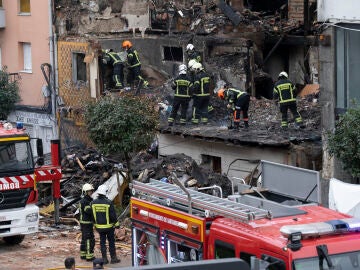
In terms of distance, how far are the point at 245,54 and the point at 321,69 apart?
293 inches

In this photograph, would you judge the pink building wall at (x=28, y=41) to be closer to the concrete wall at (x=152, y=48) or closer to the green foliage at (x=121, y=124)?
the concrete wall at (x=152, y=48)

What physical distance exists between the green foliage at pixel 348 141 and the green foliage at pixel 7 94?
16916 mm

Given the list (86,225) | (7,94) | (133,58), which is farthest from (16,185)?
→ (7,94)

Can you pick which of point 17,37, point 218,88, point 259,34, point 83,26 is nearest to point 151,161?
point 218,88

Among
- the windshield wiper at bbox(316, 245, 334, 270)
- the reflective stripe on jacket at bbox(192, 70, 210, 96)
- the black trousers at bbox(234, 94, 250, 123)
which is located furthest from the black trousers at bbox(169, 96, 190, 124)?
the windshield wiper at bbox(316, 245, 334, 270)

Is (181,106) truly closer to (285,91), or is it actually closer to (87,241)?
(285,91)

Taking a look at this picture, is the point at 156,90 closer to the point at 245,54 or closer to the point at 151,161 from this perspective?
the point at 245,54

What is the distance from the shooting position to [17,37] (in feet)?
108

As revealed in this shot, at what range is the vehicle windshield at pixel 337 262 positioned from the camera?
10148 millimetres

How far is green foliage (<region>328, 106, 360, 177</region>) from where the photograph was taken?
54.9 ft

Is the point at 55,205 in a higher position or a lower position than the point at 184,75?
lower

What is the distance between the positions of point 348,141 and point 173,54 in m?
13.0

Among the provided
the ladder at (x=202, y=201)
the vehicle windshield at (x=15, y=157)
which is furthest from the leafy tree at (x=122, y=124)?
the ladder at (x=202, y=201)

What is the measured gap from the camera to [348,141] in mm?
16797
